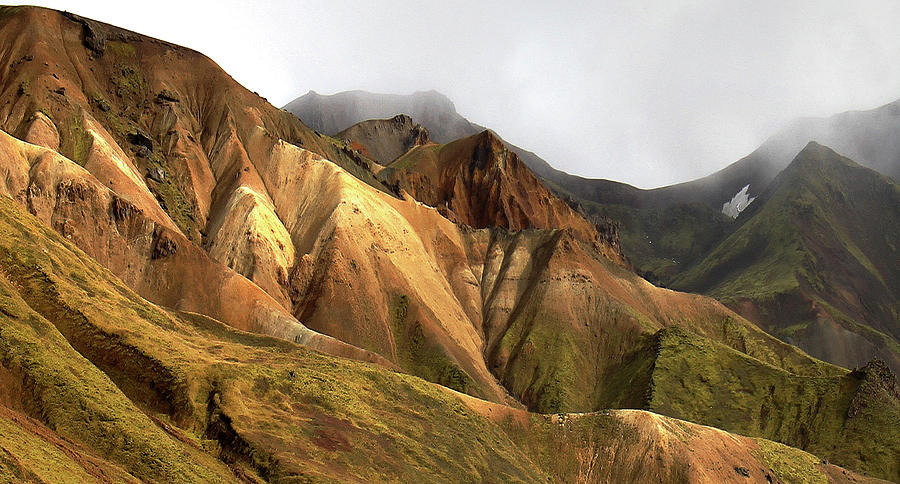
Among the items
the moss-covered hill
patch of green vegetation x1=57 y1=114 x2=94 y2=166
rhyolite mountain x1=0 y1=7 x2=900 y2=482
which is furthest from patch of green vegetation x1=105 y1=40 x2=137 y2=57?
the moss-covered hill

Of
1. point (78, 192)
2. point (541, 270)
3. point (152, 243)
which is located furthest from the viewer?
point (541, 270)

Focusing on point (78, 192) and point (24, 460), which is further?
point (78, 192)

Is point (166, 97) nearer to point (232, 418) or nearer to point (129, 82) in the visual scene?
point (129, 82)

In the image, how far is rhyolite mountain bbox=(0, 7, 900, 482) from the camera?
2135 inches

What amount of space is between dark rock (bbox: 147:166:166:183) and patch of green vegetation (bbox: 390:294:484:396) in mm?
44567

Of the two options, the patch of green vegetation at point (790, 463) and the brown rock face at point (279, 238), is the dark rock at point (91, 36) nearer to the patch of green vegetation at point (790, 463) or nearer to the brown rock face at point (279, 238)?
the brown rock face at point (279, 238)

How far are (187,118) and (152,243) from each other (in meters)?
47.3

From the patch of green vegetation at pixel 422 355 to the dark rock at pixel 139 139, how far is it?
5080 cm

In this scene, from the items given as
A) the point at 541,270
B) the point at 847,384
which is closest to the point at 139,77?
the point at 541,270

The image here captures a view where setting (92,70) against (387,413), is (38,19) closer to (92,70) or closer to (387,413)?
(92,70)

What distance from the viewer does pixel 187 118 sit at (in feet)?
477

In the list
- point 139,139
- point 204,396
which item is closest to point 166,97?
point 139,139

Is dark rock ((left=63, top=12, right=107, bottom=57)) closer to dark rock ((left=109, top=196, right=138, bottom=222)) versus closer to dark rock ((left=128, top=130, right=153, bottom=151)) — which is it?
dark rock ((left=128, top=130, right=153, bottom=151))

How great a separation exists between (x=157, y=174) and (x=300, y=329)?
140 ft
